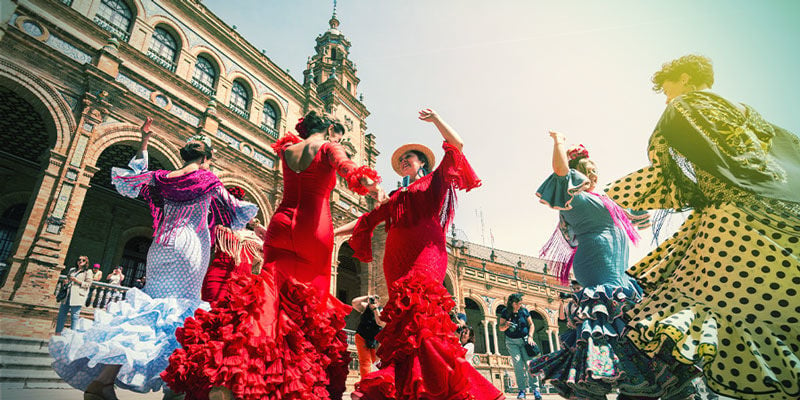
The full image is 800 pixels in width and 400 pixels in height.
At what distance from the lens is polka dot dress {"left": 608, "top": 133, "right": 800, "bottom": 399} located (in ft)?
5.00

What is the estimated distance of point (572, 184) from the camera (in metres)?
2.59

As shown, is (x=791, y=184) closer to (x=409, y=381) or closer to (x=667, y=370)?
(x=667, y=370)

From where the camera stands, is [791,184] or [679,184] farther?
[679,184]

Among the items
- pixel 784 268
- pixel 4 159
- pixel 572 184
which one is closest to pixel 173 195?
pixel 572 184

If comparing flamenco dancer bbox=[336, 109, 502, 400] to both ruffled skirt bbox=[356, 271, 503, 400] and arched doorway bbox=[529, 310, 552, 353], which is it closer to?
ruffled skirt bbox=[356, 271, 503, 400]

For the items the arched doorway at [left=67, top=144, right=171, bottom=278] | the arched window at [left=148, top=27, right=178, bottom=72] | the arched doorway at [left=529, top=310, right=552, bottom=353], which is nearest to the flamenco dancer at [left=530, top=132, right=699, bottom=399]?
the arched doorway at [left=67, top=144, right=171, bottom=278]

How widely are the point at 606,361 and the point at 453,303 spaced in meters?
0.94

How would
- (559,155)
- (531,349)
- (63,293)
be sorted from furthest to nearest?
(63,293)
(531,349)
(559,155)

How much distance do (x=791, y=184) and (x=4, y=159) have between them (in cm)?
1691

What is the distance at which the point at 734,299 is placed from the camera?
5.53ft

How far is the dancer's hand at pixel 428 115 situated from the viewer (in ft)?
7.33

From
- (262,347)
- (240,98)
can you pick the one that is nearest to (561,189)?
(262,347)

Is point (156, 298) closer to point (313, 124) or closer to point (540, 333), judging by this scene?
point (313, 124)

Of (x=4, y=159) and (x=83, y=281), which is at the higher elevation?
(x=4, y=159)
